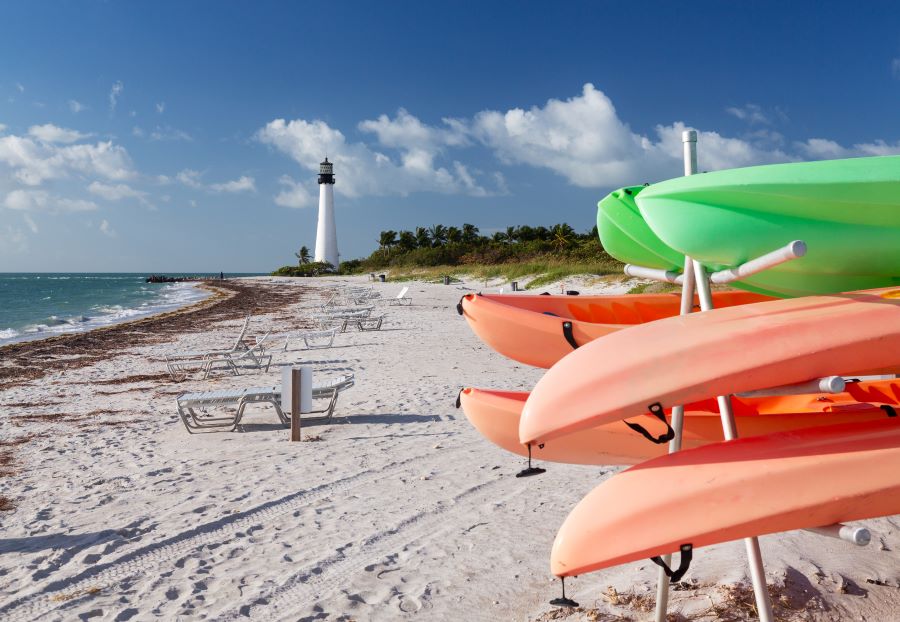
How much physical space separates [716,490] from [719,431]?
4.26ft

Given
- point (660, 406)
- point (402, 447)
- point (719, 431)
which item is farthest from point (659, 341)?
point (402, 447)

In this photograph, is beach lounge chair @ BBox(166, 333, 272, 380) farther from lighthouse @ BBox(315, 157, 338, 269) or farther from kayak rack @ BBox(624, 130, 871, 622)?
lighthouse @ BBox(315, 157, 338, 269)

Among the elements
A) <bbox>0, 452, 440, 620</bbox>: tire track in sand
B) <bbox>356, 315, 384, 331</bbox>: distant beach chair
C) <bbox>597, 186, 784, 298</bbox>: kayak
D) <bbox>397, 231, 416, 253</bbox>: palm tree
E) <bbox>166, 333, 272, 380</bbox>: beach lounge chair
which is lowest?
<bbox>0, 452, 440, 620</bbox>: tire track in sand

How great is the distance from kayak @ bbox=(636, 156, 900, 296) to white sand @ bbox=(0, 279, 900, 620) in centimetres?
169

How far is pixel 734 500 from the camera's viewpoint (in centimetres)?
192

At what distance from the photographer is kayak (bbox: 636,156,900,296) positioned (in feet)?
7.09

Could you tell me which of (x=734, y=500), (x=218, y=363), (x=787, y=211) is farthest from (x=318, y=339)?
(x=734, y=500)

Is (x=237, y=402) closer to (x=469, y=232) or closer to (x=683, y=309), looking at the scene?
(x=683, y=309)

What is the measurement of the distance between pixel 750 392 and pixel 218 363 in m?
11.6

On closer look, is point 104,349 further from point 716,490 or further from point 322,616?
point 716,490

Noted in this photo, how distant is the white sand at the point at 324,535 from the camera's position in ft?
11.0

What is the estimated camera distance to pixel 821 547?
140 inches

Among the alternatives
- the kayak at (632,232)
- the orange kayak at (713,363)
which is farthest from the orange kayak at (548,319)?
the orange kayak at (713,363)

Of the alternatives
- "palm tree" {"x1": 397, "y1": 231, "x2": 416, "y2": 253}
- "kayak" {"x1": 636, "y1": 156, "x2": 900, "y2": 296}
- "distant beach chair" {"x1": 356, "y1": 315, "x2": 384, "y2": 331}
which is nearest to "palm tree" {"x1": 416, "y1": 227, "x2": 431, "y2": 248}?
"palm tree" {"x1": 397, "y1": 231, "x2": 416, "y2": 253}
